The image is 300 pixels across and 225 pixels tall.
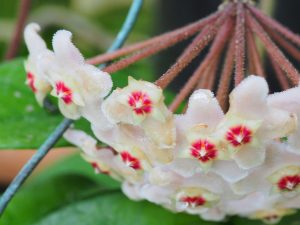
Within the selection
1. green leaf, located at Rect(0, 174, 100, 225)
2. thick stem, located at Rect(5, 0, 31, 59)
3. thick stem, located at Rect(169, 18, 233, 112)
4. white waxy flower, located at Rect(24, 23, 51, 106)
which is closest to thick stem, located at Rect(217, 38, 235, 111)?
thick stem, located at Rect(169, 18, 233, 112)

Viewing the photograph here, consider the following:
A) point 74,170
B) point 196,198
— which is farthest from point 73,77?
point 74,170

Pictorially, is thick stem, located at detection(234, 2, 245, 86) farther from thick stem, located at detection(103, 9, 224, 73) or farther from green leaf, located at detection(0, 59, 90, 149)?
green leaf, located at detection(0, 59, 90, 149)

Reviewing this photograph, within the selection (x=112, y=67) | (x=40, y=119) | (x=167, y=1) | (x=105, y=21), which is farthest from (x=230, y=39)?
(x=105, y=21)

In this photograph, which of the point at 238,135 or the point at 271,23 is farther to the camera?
the point at 271,23

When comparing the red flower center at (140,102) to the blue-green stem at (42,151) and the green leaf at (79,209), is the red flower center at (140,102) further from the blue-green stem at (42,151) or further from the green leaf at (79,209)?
the green leaf at (79,209)

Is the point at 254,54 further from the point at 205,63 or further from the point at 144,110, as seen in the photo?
the point at 144,110

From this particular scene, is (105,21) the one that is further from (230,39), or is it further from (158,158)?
(158,158)

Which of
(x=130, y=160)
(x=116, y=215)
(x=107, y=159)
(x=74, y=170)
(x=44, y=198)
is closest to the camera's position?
(x=130, y=160)
